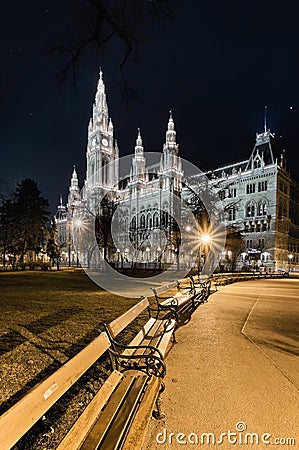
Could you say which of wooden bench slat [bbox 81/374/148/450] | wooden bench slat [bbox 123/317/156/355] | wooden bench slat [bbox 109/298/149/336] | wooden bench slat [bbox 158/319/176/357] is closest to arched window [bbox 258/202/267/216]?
wooden bench slat [bbox 158/319/176/357]

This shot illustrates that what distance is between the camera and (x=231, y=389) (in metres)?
4.31

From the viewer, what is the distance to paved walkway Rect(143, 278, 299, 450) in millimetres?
3230

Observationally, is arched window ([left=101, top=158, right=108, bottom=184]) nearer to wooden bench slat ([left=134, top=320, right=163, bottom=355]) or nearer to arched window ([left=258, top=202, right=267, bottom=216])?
arched window ([left=258, top=202, right=267, bottom=216])

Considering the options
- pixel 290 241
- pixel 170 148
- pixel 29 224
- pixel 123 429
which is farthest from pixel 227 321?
pixel 170 148

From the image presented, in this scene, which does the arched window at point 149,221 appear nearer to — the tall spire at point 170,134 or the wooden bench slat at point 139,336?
the tall spire at point 170,134

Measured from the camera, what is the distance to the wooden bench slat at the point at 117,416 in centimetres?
248

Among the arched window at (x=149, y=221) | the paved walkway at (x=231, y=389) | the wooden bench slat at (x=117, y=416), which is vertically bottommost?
the paved walkway at (x=231, y=389)

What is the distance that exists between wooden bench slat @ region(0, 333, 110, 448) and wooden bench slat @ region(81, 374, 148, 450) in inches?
16.7

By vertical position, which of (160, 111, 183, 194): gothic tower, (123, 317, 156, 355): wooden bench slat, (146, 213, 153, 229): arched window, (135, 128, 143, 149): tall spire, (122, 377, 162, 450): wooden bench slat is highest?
(135, 128, 143, 149): tall spire

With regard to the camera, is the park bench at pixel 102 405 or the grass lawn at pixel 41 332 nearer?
the park bench at pixel 102 405

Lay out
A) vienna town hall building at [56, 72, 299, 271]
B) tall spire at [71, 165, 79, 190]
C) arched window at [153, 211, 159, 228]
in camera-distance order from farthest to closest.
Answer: tall spire at [71, 165, 79, 190] < arched window at [153, 211, 159, 228] < vienna town hall building at [56, 72, 299, 271]

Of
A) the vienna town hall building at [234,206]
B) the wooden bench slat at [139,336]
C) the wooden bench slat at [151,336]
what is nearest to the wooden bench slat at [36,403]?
the wooden bench slat at [139,336]

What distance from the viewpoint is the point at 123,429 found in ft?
8.82

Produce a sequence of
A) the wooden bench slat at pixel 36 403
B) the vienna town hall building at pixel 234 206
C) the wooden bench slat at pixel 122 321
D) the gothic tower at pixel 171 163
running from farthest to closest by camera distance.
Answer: the gothic tower at pixel 171 163
the vienna town hall building at pixel 234 206
the wooden bench slat at pixel 122 321
the wooden bench slat at pixel 36 403
